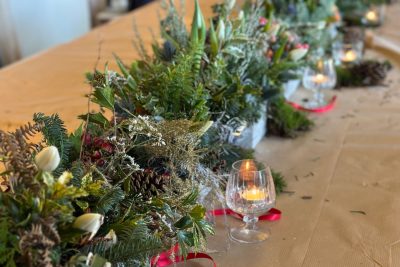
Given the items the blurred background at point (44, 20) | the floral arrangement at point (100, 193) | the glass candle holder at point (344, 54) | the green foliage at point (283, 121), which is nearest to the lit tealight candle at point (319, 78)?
the green foliage at point (283, 121)

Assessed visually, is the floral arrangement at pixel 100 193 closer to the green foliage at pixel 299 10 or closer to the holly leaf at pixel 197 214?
the holly leaf at pixel 197 214

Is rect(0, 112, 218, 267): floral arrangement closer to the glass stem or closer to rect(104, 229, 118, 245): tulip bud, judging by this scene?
rect(104, 229, 118, 245): tulip bud

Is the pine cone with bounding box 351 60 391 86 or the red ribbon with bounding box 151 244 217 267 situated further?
the pine cone with bounding box 351 60 391 86

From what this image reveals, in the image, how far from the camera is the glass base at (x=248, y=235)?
0.87m

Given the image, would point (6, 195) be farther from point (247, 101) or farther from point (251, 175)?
point (247, 101)

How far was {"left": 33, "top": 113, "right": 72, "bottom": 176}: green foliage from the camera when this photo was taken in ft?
2.31

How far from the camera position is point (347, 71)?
171 centimetres

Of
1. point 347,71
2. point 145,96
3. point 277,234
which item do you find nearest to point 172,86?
point 145,96

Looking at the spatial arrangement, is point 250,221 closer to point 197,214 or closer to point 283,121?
point 197,214

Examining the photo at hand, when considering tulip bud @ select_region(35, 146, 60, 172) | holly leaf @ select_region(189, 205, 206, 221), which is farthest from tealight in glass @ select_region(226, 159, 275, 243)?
tulip bud @ select_region(35, 146, 60, 172)

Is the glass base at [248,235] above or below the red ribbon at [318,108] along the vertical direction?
above

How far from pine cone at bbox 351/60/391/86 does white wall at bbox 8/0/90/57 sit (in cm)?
197

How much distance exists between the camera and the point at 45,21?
3094mm

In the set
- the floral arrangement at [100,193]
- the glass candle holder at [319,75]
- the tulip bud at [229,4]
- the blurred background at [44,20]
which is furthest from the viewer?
A: the blurred background at [44,20]
